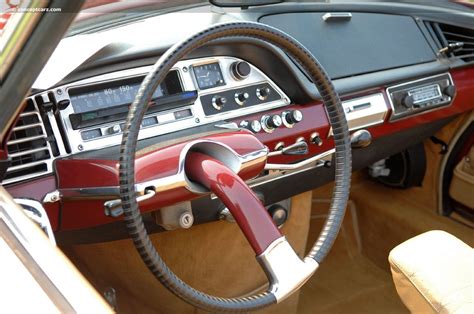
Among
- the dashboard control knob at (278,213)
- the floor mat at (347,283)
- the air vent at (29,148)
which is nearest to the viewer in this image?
the air vent at (29,148)

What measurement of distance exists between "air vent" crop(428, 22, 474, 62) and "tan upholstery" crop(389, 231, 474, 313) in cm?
106

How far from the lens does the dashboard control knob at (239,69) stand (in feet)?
5.48

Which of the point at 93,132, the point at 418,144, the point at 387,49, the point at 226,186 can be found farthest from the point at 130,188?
the point at 418,144

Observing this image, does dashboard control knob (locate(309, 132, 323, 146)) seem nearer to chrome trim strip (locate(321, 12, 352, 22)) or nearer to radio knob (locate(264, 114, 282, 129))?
radio knob (locate(264, 114, 282, 129))

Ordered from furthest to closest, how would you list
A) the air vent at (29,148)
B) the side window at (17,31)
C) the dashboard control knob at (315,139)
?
the dashboard control knob at (315,139), the air vent at (29,148), the side window at (17,31)

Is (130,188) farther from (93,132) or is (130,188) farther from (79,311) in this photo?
(93,132)

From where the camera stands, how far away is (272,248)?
1.09m

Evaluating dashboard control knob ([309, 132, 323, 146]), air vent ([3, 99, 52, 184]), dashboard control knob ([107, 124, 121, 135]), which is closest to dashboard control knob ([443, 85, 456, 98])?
dashboard control knob ([309, 132, 323, 146])

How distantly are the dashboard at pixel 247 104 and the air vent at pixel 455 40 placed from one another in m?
0.01

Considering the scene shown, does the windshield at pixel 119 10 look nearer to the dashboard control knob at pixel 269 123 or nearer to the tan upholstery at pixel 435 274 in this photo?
the dashboard control knob at pixel 269 123

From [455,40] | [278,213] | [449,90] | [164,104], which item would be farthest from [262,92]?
[455,40]

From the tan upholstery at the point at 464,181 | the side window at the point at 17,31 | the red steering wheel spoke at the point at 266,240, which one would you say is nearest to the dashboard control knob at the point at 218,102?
the red steering wheel spoke at the point at 266,240

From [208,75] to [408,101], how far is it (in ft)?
2.19

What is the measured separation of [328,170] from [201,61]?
1.86ft
